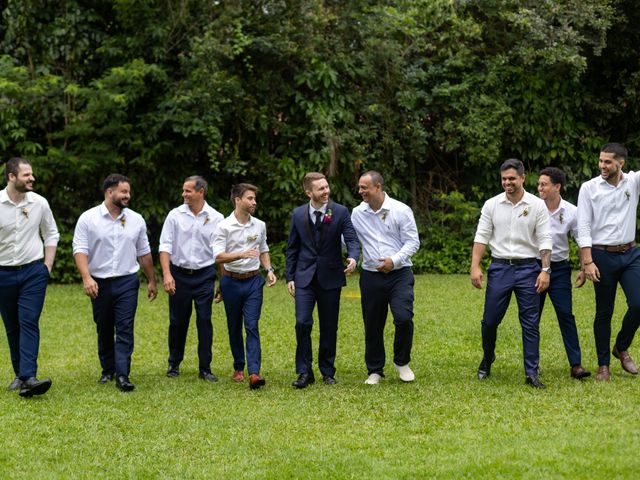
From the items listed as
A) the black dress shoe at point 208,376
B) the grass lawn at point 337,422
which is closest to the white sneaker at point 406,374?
the grass lawn at point 337,422

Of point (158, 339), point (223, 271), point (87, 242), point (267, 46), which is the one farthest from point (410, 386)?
point (267, 46)

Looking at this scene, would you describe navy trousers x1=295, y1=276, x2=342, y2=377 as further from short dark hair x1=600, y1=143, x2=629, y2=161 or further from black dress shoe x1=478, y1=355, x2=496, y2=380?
short dark hair x1=600, y1=143, x2=629, y2=161

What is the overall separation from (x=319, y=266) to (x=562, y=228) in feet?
7.59

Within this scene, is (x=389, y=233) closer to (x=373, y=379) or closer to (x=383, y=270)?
(x=383, y=270)

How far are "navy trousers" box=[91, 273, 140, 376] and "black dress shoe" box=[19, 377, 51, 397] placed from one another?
0.77 m

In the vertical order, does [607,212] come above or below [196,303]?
above

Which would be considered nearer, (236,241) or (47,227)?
(47,227)

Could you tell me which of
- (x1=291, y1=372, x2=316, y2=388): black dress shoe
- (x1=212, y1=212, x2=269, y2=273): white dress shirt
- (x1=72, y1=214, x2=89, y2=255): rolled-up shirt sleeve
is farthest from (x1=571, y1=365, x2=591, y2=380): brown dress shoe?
(x1=72, y1=214, x2=89, y2=255): rolled-up shirt sleeve

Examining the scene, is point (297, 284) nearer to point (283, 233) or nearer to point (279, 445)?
point (279, 445)

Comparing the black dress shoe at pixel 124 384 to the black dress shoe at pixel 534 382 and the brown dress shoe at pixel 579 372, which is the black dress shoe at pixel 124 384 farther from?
the brown dress shoe at pixel 579 372

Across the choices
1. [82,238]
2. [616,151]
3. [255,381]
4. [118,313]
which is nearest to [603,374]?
[616,151]

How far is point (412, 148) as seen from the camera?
→ 20.0m

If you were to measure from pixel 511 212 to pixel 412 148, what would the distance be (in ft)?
36.9

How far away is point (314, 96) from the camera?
19703 mm
